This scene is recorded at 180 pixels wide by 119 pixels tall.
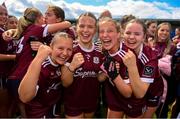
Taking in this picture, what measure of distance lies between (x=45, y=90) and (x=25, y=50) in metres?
0.82

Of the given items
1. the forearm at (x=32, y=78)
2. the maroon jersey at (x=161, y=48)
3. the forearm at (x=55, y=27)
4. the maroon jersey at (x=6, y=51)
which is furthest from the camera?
the maroon jersey at (x=161, y=48)

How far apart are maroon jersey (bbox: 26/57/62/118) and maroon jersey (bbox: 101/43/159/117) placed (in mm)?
577

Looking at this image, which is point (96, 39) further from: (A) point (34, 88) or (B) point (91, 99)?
(A) point (34, 88)

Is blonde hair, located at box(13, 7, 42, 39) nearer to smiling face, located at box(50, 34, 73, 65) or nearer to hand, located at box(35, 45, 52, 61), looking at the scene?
smiling face, located at box(50, 34, 73, 65)

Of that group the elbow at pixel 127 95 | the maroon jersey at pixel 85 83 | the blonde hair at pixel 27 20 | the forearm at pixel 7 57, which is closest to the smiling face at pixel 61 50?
the maroon jersey at pixel 85 83

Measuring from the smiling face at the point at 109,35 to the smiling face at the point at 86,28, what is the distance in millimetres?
151

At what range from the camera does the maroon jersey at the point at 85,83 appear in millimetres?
3322

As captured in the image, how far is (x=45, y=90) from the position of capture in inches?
123

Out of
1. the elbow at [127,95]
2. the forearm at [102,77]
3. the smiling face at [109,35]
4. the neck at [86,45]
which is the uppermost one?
the smiling face at [109,35]

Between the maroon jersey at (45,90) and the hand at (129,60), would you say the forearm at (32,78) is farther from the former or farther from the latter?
the hand at (129,60)

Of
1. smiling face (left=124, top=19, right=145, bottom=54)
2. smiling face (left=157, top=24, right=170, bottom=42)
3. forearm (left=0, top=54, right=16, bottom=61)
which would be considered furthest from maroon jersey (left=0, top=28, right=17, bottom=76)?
smiling face (left=157, top=24, right=170, bottom=42)

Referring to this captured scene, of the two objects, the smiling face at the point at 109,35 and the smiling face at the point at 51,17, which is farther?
the smiling face at the point at 51,17

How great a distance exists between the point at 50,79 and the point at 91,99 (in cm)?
59

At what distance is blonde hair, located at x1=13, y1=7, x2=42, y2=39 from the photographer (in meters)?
3.86
